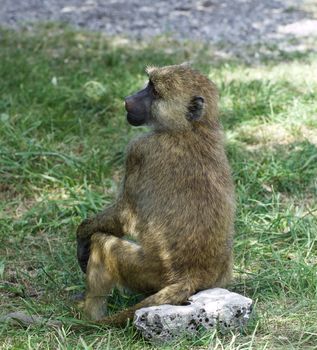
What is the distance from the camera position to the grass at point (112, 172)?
454cm

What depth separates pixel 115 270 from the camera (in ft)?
14.6

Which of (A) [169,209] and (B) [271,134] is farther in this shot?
(B) [271,134]

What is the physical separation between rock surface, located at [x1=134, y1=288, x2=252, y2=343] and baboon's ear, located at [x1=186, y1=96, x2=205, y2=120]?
39.1 inches

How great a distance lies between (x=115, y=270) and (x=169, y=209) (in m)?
0.43

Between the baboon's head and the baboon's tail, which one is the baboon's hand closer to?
the baboon's tail

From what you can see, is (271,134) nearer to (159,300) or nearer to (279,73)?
(279,73)

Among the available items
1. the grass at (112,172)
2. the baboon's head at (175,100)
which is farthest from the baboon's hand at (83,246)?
the baboon's head at (175,100)

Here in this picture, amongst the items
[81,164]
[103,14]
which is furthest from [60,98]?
[103,14]

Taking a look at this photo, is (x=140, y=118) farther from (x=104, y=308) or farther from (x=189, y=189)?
(x=104, y=308)

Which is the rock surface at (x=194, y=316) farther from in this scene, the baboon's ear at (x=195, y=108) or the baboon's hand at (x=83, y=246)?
the baboon's ear at (x=195, y=108)

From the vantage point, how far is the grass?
14.9 ft

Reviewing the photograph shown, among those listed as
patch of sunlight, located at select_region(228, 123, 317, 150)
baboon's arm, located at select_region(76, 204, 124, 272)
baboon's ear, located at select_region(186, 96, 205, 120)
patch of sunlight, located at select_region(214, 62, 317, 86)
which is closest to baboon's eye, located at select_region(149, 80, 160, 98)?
baboon's ear, located at select_region(186, 96, 205, 120)

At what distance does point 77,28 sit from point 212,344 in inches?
266

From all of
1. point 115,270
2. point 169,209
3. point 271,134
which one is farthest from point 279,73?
point 115,270
